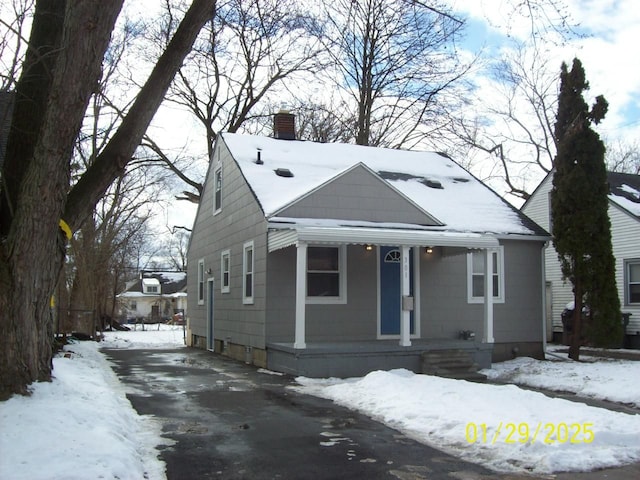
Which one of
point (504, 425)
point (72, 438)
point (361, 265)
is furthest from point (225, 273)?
point (72, 438)


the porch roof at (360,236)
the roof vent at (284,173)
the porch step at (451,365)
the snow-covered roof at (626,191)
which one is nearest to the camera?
the porch roof at (360,236)

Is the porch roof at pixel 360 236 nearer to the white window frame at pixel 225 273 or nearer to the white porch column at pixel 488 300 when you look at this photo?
the white porch column at pixel 488 300

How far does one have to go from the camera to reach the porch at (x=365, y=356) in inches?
486

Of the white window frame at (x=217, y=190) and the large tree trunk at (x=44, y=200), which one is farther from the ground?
the white window frame at (x=217, y=190)

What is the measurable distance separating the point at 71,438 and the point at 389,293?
32.9 ft

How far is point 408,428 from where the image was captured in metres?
7.80

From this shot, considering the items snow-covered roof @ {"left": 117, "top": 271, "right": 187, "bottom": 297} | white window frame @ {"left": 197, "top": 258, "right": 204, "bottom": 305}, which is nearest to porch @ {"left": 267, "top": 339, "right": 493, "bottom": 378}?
white window frame @ {"left": 197, "top": 258, "right": 204, "bottom": 305}

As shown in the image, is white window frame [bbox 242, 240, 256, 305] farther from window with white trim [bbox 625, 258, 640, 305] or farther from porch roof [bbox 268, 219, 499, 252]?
window with white trim [bbox 625, 258, 640, 305]

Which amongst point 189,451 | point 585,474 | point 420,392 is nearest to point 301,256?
point 420,392

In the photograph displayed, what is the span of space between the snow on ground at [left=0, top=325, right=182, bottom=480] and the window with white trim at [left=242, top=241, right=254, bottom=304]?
23.5 feet

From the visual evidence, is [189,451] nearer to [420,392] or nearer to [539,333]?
[420,392]

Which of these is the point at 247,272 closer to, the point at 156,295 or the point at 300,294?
the point at 300,294

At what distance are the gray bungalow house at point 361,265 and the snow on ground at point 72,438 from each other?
210 inches
